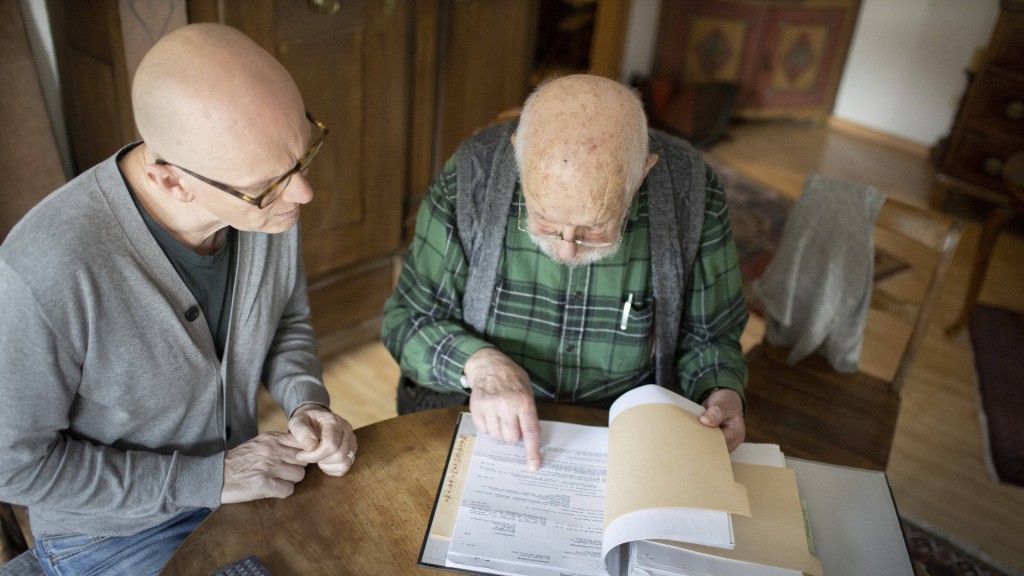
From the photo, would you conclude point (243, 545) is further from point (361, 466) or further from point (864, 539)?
point (864, 539)

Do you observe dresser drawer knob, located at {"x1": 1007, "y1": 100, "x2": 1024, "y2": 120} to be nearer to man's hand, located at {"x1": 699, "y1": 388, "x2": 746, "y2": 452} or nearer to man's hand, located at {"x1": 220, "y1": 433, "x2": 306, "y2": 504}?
man's hand, located at {"x1": 699, "y1": 388, "x2": 746, "y2": 452}

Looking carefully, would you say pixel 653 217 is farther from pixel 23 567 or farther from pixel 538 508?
pixel 23 567

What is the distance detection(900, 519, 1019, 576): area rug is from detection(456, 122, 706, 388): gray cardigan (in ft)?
3.68

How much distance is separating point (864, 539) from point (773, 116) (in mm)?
4182

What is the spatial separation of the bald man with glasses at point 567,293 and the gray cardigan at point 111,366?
0.26 metres

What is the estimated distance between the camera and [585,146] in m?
1.20

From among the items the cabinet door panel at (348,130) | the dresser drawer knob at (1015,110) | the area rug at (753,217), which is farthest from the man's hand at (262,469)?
the dresser drawer knob at (1015,110)

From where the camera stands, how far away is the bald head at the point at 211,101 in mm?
1011

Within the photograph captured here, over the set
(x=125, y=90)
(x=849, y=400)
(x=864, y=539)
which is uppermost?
(x=125, y=90)

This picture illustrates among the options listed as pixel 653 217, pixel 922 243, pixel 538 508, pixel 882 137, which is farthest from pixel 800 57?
pixel 538 508

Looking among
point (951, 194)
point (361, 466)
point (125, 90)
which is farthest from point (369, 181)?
point (951, 194)

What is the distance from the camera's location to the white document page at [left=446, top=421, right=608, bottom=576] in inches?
41.1

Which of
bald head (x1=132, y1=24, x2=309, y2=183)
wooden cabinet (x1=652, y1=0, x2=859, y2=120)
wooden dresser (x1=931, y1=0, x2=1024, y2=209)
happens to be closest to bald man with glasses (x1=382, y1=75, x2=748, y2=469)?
bald head (x1=132, y1=24, x2=309, y2=183)

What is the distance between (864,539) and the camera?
3.66 feet
